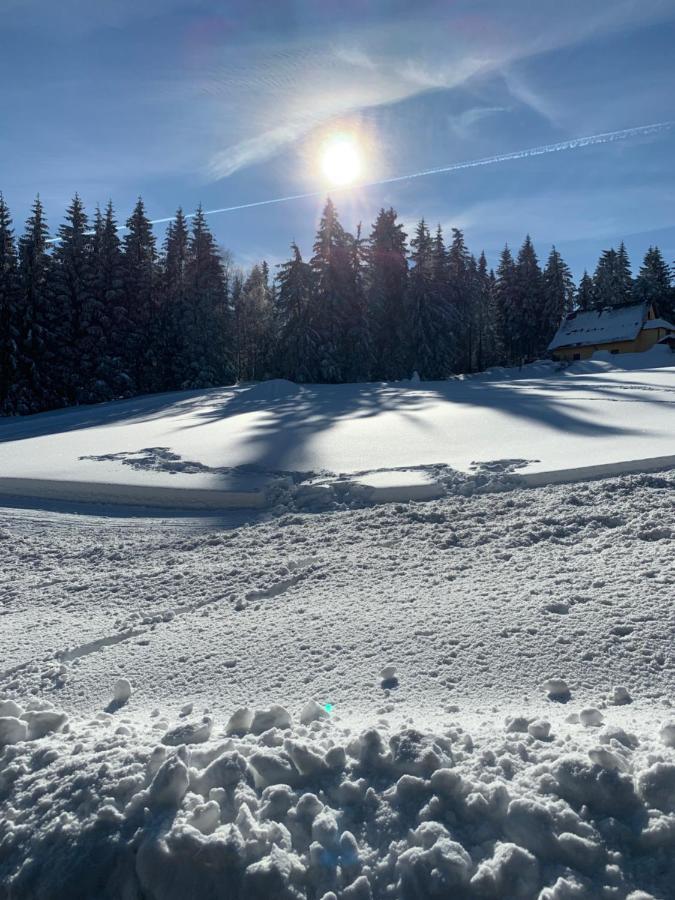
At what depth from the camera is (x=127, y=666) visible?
9.34ft

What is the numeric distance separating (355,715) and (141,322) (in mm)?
29044

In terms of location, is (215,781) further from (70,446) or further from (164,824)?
(70,446)

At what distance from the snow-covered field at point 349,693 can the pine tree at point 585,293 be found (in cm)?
4830

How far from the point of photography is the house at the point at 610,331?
3641 cm

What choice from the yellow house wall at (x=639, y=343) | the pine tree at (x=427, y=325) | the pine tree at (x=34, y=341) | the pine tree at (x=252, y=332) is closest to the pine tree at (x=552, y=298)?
the yellow house wall at (x=639, y=343)

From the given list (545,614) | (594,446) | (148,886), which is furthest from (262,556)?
(594,446)

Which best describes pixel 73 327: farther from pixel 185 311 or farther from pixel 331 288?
pixel 331 288

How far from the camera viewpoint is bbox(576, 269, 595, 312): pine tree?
48.8 meters

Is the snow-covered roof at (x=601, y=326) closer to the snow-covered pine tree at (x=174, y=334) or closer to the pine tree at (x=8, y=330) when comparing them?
the snow-covered pine tree at (x=174, y=334)

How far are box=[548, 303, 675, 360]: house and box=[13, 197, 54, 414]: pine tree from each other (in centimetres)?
2980

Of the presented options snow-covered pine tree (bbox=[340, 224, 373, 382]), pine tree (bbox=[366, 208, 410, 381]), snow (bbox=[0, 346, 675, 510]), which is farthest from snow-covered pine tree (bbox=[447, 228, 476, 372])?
snow (bbox=[0, 346, 675, 510])

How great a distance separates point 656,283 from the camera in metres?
43.9

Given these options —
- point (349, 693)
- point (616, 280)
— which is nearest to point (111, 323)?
point (349, 693)

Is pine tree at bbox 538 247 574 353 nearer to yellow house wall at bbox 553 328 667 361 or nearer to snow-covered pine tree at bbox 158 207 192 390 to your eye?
yellow house wall at bbox 553 328 667 361
